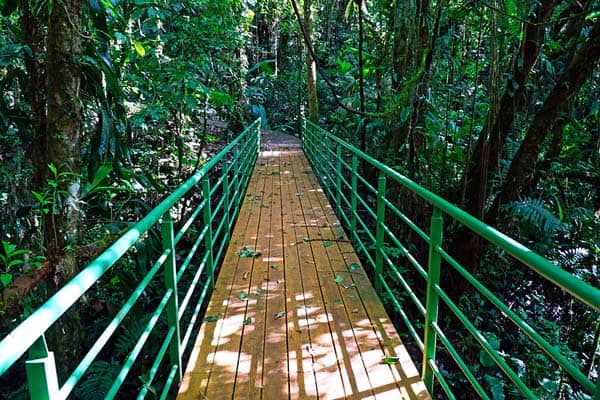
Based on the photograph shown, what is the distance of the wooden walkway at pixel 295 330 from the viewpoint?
2.34 m

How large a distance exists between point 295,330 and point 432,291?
98cm

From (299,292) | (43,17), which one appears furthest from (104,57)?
(299,292)

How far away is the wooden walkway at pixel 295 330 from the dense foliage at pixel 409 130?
859mm

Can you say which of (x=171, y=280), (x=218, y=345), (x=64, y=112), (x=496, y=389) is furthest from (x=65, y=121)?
(x=496, y=389)

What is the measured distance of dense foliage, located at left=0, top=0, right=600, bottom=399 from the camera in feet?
9.38

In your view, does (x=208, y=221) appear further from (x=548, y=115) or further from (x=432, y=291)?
(x=548, y=115)

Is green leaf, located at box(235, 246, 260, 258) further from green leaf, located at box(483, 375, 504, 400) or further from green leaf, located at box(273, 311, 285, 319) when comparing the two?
green leaf, located at box(483, 375, 504, 400)

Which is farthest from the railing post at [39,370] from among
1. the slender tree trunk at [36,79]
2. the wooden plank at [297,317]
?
the slender tree trunk at [36,79]

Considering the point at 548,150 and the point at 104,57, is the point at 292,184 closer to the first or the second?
the point at 548,150

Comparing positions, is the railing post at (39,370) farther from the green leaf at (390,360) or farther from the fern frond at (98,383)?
the fern frond at (98,383)

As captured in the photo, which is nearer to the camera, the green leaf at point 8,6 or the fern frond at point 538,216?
the green leaf at point 8,6

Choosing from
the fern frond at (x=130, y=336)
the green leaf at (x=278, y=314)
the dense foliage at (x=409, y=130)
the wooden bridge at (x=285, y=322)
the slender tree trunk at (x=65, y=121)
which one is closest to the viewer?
the wooden bridge at (x=285, y=322)

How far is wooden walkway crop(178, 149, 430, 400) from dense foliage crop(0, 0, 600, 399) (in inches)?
33.8

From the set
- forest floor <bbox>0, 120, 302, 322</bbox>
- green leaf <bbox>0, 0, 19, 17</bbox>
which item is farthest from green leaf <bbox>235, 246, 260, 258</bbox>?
green leaf <bbox>0, 0, 19, 17</bbox>
